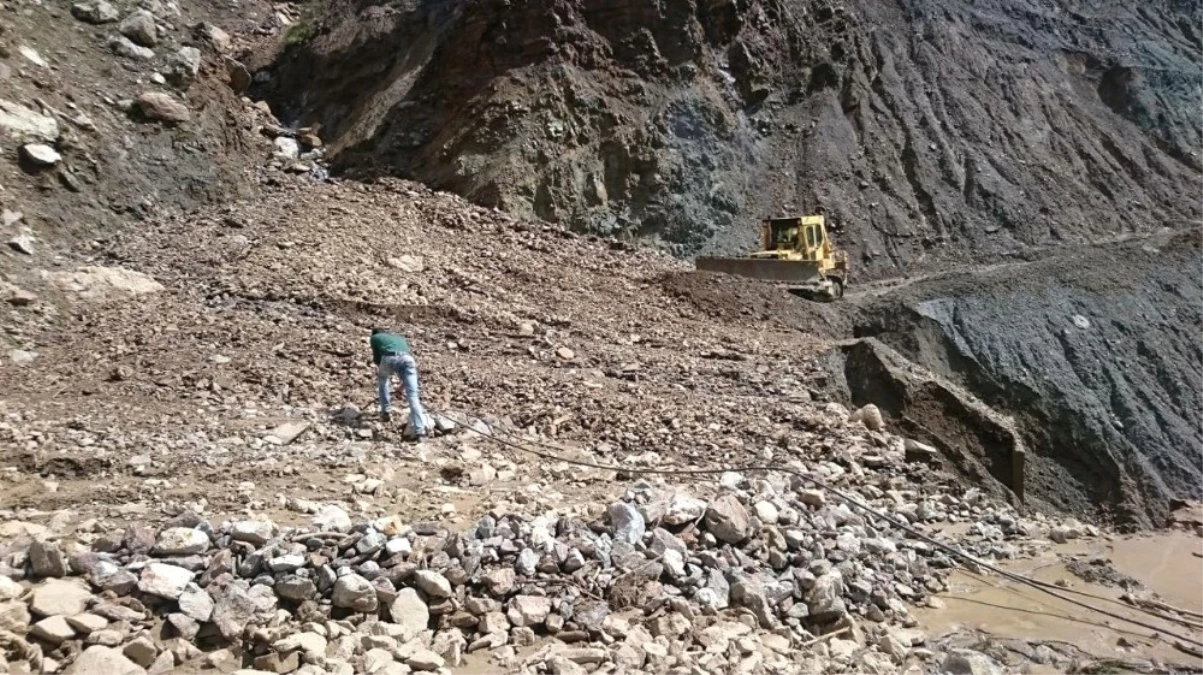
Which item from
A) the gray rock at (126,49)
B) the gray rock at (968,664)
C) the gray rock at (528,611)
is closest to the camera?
the gray rock at (528,611)

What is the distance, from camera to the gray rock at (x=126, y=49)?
567 inches

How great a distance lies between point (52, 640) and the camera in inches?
159

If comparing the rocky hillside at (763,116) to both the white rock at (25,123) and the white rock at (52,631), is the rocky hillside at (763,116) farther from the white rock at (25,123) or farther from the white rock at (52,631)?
the white rock at (52,631)

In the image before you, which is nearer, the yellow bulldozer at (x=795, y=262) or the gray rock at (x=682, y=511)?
the gray rock at (x=682, y=511)

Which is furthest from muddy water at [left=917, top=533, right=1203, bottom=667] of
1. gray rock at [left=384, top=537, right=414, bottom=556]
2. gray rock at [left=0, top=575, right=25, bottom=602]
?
gray rock at [left=0, top=575, right=25, bottom=602]

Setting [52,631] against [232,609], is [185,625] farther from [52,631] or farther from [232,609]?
[52,631]

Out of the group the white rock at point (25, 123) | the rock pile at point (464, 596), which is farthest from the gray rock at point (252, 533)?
the white rock at point (25, 123)

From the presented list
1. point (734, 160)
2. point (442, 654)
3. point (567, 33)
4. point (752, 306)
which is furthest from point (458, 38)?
point (442, 654)

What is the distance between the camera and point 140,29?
584 inches

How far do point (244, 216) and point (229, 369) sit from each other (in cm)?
523

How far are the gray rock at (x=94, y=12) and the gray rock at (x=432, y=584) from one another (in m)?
13.8

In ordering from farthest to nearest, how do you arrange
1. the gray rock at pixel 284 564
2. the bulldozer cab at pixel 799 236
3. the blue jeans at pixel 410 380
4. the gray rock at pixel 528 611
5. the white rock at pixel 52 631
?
the bulldozer cab at pixel 799 236, the blue jeans at pixel 410 380, the gray rock at pixel 528 611, the gray rock at pixel 284 564, the white rock at pixel 52 631

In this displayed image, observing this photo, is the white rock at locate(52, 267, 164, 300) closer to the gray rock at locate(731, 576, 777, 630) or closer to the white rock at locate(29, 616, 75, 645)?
the white rock at locate(29, 616, 75, 645)

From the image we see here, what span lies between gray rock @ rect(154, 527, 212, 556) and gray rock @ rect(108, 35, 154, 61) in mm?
12401
